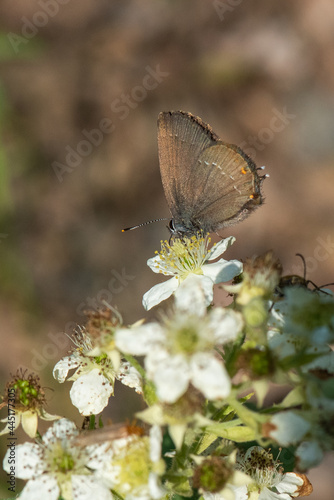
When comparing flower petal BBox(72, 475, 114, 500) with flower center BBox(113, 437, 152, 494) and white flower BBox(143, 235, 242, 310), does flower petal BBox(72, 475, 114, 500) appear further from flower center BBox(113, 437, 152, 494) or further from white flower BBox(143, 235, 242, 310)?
white flower BBox(143, 235, 242, 310)

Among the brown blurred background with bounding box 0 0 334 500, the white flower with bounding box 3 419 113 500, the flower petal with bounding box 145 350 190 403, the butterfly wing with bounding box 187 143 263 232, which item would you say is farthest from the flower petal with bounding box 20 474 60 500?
the brown blurred background with bounding box 0 0 334 500

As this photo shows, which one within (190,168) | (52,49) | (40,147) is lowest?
(190,168)

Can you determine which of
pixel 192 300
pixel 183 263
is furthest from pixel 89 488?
pixel 183 263

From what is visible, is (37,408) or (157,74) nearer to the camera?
(37,408)

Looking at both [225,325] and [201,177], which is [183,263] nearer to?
[201,177]

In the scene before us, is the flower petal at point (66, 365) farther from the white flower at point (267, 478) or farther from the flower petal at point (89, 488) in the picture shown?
the white flower at point (267, 478)

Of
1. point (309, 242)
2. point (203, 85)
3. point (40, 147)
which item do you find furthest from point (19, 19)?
point (309, 242)

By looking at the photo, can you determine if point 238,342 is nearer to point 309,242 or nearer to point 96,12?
point 309,242
